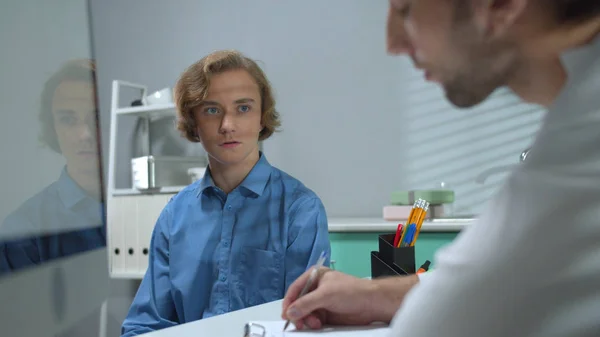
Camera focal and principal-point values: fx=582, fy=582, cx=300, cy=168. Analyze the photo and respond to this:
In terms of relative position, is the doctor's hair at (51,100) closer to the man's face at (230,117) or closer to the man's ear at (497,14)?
the man's ear at (497,14)

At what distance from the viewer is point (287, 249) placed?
1021 mm

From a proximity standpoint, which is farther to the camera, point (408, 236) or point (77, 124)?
point (408, 236)

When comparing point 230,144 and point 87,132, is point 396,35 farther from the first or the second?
point 230,144

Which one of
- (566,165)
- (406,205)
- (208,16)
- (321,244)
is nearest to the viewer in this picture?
(566,165)

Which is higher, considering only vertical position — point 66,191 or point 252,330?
point 66,191

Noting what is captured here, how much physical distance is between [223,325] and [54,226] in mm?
303

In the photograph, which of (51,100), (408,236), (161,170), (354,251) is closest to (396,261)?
(408,236)

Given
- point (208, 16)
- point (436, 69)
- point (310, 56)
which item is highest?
point (208, 16)

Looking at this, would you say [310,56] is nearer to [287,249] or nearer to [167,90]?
[167,90]

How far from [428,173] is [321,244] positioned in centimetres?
114

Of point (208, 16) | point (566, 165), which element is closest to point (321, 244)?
point (566, 165)

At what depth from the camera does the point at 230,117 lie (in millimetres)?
1015

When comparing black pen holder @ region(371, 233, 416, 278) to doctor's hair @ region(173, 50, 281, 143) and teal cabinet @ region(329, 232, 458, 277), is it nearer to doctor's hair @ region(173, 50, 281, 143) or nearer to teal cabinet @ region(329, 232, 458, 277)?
doctor's hair @ region(173, 50, 281, 143)

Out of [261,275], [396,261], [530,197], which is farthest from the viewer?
[261,275]
